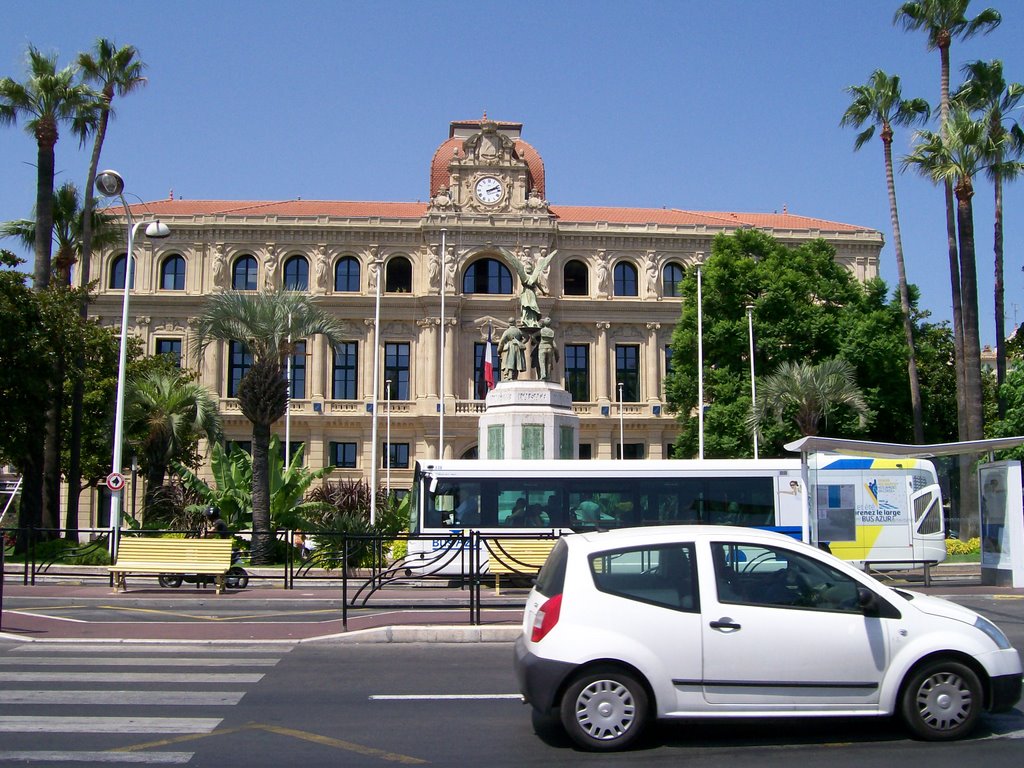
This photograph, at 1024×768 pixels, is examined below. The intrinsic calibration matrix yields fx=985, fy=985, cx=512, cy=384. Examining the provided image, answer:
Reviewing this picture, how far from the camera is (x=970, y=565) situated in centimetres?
2505

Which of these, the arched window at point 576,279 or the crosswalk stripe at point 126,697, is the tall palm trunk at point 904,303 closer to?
the arched window at point 576,279

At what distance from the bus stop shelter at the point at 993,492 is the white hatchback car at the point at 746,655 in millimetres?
10654

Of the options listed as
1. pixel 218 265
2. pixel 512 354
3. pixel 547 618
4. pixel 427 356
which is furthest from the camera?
pixel 218 265

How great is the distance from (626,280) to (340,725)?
5222cm

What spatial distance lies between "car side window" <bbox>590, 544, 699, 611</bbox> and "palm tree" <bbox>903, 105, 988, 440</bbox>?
87.7 ft

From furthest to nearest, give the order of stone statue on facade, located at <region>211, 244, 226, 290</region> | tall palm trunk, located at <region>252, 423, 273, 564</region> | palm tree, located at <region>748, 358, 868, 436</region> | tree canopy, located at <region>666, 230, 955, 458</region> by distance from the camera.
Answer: stone statue on facade, located at <region>211, 244, 226, 290</region> → tree canopy, located at <region>666, 230, 955, 458</region> → palm tree, located at <region>748, 358, 868, 436</region> → tall palm trunk, located at <region>252, 423, 273, 564</region>

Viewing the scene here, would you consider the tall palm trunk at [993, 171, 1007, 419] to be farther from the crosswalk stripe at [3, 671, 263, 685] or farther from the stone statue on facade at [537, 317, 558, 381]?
the crosswalk stripe at [3, 671, 263, 685]

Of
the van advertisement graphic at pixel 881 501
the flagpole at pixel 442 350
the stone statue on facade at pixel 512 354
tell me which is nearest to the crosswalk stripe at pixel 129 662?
the van advertisement graphic at pixel 881 501

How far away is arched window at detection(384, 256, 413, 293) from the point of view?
189 ft

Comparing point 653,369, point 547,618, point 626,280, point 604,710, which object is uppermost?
point 626,280

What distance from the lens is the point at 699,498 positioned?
22.5 metres

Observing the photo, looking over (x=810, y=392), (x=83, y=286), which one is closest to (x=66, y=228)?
(x=83, y=286)

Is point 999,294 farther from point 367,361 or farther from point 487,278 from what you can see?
point 367,361

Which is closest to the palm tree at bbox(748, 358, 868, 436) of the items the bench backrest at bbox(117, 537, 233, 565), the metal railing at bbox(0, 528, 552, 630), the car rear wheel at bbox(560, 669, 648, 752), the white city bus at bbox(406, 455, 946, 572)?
the white city bus at bbox(406, 455, 946, 572)
